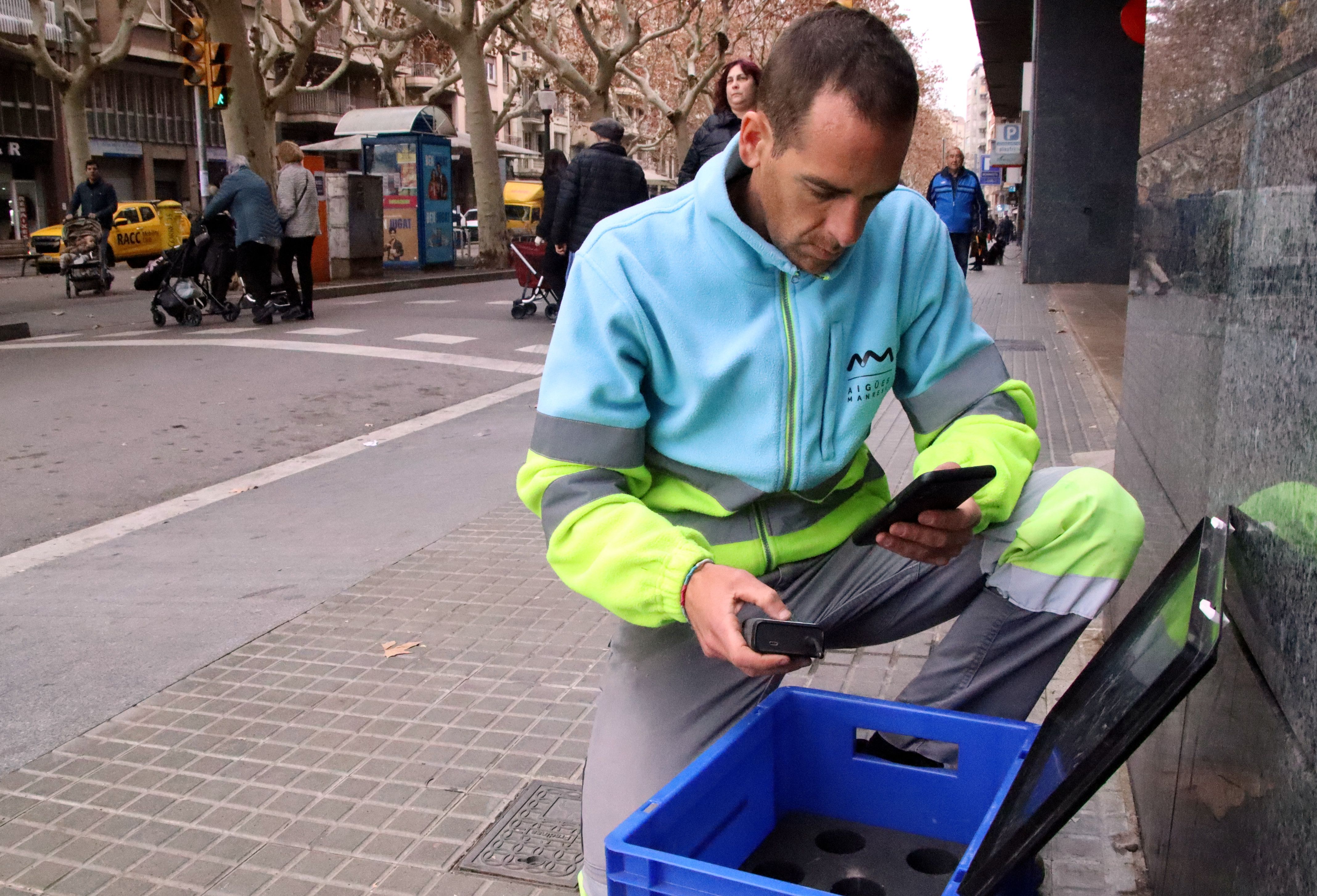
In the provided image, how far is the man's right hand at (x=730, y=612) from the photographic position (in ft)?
5.32

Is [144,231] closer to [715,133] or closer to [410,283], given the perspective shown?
[410,283]

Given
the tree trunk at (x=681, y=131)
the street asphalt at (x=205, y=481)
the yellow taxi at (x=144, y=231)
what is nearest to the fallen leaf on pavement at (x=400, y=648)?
the street asphalt at (x=205, y=481)

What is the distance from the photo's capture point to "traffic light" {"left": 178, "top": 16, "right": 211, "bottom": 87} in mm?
15352

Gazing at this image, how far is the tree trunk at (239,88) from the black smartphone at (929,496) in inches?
657

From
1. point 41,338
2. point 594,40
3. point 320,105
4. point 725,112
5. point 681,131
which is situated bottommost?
point 41,338

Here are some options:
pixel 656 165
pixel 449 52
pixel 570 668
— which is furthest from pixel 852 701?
pixel 656 165

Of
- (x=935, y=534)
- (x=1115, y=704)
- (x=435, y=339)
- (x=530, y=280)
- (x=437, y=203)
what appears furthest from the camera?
(x=437, y=203)

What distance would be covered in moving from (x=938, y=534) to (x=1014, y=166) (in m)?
47.4

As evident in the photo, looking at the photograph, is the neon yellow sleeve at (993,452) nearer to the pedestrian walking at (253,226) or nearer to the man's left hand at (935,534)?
the man's left hand at (935,534)

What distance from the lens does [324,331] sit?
42.0ft

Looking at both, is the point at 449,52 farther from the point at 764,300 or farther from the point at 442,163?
the point at 764,300

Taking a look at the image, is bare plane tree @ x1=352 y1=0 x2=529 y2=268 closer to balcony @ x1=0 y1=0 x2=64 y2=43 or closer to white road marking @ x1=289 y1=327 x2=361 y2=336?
white road marking @ x1=289 y1=327 x2=361 y2=336

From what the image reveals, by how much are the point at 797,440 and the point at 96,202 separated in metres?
19.0

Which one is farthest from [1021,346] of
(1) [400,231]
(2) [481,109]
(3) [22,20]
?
(3) [22,20]
